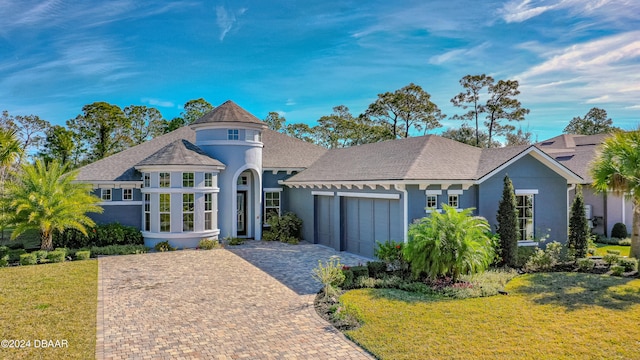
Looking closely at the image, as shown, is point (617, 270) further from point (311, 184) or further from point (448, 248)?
point (311, 184)

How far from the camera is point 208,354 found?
22.7ft

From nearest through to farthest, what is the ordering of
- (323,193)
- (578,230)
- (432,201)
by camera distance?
1. (432,201)
2. (578,230)
3. (323,193)

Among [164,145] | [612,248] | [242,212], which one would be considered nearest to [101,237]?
[164,145]

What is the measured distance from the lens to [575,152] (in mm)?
27438

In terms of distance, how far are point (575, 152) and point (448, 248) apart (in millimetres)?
22262

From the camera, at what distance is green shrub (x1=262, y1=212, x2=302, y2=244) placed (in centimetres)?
2041

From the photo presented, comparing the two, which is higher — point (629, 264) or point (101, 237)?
point (101, 237)

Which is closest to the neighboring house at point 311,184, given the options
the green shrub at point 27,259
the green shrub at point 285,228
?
the green shrub at point 285,228

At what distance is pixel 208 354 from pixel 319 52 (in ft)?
52.3

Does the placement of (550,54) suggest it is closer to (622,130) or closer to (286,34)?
(622,130)

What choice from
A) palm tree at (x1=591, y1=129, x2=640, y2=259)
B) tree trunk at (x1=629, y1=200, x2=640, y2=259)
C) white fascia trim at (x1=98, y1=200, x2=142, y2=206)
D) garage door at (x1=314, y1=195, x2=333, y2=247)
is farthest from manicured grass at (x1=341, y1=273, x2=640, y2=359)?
white fascia trim at (x1=98, y1=200, x2=142, y2=206)

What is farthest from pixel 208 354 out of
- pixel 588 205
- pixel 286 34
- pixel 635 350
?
pixel 588 205

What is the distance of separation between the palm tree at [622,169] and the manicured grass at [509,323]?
12.2ft

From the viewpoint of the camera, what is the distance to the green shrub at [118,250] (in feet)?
54.8
